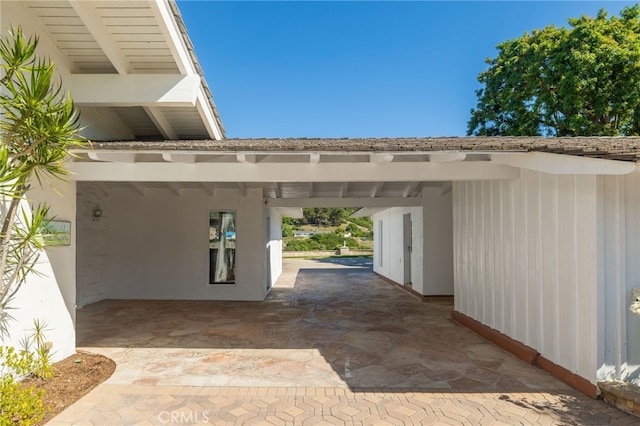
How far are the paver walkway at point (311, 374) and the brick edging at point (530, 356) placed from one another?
13cm

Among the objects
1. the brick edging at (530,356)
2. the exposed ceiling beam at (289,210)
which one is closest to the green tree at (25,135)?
the brick edging at (530,356)

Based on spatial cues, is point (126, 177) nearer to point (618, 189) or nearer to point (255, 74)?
point (618, 189)

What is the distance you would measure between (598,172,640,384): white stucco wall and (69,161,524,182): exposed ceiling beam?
1.82 metres

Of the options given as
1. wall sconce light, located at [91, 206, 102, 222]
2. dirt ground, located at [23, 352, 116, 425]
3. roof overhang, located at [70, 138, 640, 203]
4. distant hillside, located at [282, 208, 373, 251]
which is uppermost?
roof overhang, located at [70, 138, 640, 203]

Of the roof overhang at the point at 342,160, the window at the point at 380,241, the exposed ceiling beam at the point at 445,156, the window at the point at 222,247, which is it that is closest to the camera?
the roof overhang at the point at 342,160

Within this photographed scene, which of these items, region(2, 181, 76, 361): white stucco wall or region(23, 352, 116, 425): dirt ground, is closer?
region(23, 352, 116, 425): dirt ground

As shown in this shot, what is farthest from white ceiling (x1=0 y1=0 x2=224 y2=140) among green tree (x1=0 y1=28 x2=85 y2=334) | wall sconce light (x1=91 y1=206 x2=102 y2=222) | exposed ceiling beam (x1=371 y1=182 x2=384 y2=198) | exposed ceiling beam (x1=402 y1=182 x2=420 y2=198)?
exposed ceiling beam (x1=402 y1=182 x2=420 y2=198)

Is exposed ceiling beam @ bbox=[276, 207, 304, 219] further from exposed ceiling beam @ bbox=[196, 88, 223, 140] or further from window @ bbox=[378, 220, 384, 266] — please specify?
exposed ceiling beam @ bbox=[196, 88, 223, 140]

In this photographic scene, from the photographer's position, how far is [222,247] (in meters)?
12.1

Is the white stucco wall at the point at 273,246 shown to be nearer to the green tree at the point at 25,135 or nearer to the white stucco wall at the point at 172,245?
the white stucco wall at the point at 172,245

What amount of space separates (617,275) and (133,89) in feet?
28.2

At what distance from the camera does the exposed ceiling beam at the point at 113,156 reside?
18.1 feet

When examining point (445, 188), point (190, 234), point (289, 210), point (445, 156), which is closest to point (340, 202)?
point (445, 188)

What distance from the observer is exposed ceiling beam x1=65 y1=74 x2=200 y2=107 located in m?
6.73
